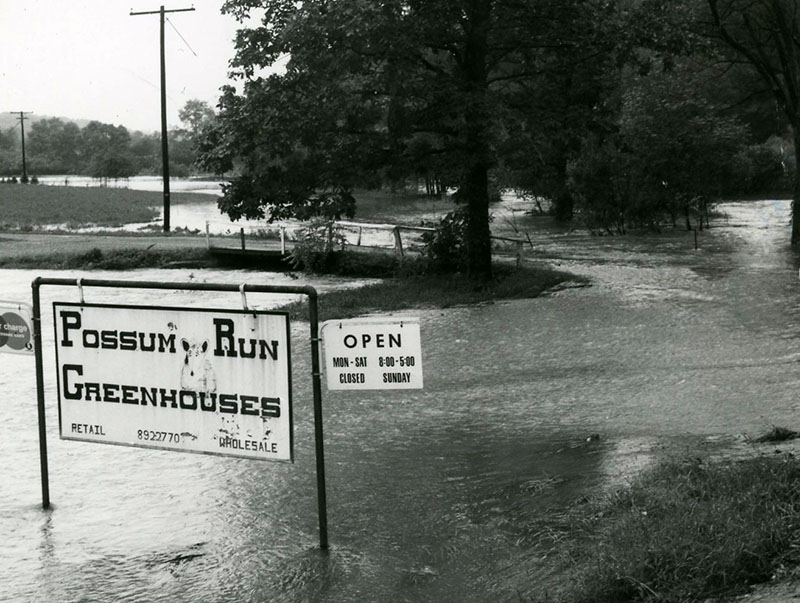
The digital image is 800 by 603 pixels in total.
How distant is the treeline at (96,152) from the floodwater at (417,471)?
447 feet

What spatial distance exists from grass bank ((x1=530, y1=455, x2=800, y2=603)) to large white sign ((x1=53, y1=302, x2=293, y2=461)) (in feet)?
6.27

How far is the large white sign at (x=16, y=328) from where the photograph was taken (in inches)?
301

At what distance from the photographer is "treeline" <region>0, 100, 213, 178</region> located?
500 feet

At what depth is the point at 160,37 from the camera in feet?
156

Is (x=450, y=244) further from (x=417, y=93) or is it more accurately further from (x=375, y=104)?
(x=417, y=93)

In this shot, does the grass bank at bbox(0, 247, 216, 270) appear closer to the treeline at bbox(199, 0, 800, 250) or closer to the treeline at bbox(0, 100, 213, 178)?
the treeline at bbox(199, 0, 800, 250)

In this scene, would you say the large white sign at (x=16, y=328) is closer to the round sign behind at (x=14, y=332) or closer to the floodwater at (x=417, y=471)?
the round sign behind at (x=14, y=332)

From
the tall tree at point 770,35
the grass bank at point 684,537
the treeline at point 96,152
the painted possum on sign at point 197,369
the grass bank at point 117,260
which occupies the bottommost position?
the grass bank at point 684,537

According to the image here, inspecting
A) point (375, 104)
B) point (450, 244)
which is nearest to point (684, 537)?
point (375, 104)

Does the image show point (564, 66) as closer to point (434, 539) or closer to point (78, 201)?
point (434, 539)

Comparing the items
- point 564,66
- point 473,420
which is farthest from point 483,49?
point 473,420

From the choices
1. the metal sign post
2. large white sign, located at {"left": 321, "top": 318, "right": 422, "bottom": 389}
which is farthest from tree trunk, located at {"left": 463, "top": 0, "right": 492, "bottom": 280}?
large white sign, located at {"left": 321, "top": 318, "right": 422, "bottom": 389}

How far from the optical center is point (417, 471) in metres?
8.68

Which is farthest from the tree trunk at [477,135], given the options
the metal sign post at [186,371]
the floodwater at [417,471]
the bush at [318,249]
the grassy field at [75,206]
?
the grassy field at [75,206]
